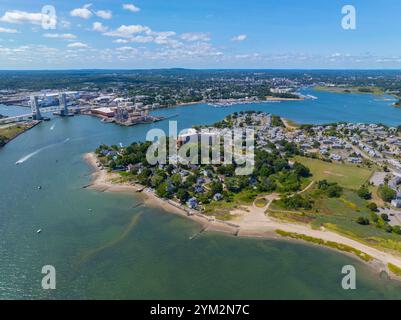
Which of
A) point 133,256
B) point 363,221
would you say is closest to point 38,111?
point 133,256

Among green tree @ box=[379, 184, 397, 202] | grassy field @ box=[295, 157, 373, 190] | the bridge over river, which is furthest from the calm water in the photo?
the bridge over river

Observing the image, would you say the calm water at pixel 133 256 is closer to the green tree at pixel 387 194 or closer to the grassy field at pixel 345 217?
the grassy field at pixel 345 217

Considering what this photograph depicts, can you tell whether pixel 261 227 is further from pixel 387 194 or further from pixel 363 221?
pixel 387 194

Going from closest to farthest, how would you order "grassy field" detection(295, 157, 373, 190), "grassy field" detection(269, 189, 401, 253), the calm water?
1. the calm water
2. "grassy field" detection(269, 189, 401, 253)
3. "grassy field" detection(295, 157, 373, 190)

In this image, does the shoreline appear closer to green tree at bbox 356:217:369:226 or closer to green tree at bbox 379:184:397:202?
green tree at bbox 356:217:369:226

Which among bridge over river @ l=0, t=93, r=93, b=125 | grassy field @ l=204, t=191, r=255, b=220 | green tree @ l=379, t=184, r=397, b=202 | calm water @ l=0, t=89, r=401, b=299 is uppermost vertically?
bridge over river @ l=0, t=93, r=93, b=125

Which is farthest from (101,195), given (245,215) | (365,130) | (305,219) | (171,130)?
(365,130)

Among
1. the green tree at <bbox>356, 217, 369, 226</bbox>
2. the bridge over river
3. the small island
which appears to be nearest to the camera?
the small island
